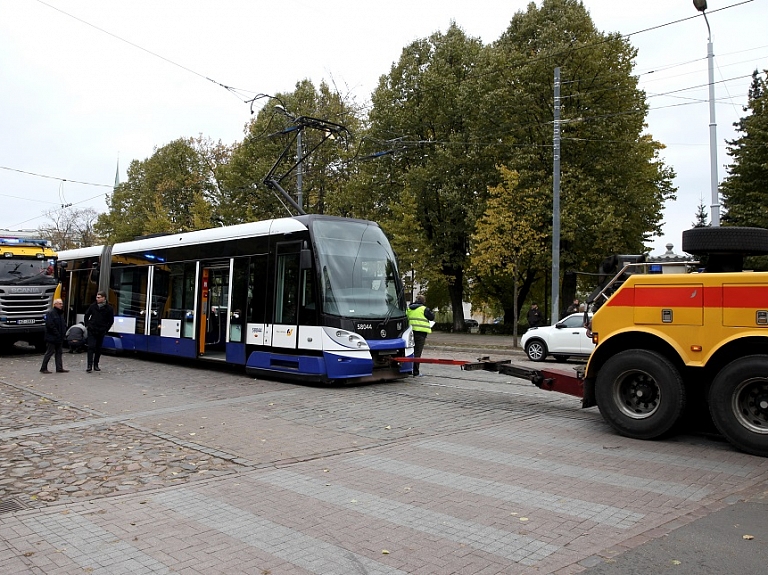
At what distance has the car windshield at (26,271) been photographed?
18859 millimetres

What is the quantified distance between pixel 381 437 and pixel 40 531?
4.19 meters

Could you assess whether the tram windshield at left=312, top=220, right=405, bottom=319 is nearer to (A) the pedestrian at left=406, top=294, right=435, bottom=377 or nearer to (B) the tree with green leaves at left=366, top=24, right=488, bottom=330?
(A) the pedestrian at left=406, top=294, right=435, bottom=377

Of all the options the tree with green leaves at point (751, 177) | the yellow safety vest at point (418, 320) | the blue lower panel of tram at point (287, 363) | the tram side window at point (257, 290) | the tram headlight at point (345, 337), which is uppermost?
the tree with green leaves at point (751, 177)

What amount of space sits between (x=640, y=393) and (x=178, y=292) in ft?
38.6

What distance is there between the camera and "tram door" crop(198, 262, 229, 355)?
14.9 m

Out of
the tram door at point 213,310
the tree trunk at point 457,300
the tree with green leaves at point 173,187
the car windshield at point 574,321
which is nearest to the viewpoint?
the tram door at point 213,310

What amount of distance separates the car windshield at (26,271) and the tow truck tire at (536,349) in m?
14.9

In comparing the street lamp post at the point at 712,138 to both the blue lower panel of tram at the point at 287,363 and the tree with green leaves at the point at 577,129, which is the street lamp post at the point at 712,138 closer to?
the tree with green leaves at the point at 577,129

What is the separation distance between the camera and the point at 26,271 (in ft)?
63.4

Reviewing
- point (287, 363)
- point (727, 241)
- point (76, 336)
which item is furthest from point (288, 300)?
point (76, 336)

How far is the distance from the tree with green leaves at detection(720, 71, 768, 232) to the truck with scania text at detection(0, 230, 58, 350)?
27.7 meters

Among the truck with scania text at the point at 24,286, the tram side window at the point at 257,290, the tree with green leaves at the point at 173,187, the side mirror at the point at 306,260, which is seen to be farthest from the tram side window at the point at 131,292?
the tree with green leaves at the point at 173,187

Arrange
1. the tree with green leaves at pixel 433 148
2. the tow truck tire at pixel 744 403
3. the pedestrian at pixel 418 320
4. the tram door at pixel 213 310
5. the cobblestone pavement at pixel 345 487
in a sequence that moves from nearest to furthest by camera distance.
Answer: the cobblestone pavement at pixel 345 487 < the tow truck tire at pixel 744 403 < the pedestrian at pixel 418 320 < the tram door at pixel 213 310 < the tree with green leaves at pixel 433 148

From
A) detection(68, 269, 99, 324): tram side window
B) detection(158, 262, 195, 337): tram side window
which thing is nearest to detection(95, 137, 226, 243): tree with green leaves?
detection(68, 269, 99, 324): tram side window
